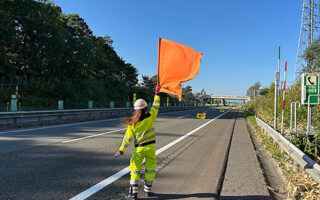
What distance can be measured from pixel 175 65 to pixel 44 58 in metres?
33.9

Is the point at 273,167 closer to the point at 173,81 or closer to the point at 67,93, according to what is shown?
the point at 173,81

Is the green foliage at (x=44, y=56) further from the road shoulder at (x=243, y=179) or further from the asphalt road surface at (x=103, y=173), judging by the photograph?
the road shoulder at (x=243, y=179)

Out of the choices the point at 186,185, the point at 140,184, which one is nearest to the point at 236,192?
the point at 186,185

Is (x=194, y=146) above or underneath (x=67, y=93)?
underneath

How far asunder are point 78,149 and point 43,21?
A: 28374 mm

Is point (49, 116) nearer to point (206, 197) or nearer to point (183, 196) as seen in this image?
point (183, 196)

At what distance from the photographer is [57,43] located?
29672mm

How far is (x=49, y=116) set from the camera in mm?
14828

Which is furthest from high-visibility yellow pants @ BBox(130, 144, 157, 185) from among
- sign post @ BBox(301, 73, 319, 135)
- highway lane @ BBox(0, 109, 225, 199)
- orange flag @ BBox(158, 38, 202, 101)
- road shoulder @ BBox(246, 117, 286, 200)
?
sign post @ BBox(301, 73, 319, 135)

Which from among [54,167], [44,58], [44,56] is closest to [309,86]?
[54,167]

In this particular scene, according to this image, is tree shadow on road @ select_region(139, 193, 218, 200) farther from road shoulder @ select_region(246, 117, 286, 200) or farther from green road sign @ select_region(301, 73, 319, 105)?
green road sign @ select_region(301, 73, 319, 105)

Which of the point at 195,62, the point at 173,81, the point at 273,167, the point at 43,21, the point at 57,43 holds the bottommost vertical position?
the point at 273,167

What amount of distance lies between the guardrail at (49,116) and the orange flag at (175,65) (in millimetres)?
10454

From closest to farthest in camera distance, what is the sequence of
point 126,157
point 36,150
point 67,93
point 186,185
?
point 186,185 < point 126,157 < point 36,150 < point 67,93
